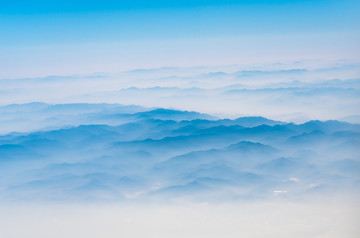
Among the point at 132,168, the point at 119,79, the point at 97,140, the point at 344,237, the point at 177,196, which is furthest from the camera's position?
the point at 119,79

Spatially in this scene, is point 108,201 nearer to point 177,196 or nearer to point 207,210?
point 177,196

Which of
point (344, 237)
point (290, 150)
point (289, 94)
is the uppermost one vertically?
point (289, 94)

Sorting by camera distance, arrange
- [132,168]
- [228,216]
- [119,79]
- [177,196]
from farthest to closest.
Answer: [119,79]
[132,168]
[177,196]
[228,216]

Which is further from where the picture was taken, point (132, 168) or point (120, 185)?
point (132, 168)

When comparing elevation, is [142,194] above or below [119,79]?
below

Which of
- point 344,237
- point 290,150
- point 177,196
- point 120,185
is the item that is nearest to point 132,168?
point 120,185

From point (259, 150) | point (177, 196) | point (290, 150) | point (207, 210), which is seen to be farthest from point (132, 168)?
point (290, 150)

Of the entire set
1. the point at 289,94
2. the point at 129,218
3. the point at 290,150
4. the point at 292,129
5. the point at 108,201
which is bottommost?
the point at 129,218

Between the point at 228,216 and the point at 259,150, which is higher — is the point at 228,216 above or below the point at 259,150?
below

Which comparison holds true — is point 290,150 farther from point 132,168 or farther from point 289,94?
point 132,168
